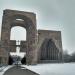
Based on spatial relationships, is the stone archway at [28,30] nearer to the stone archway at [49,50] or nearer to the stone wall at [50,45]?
the stone wall at [50,45]

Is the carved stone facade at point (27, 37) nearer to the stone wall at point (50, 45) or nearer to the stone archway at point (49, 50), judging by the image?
the stone wall at point (50, 45)

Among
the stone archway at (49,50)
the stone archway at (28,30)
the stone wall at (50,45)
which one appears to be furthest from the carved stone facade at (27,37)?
the stone archway at (49,50)

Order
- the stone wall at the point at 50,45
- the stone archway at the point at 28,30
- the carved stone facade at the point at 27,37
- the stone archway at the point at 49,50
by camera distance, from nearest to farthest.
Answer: the carved stone facade at the point at 27,37 → the stone archway at the point at 28,30 → the stone wall at the point at 50,45 → the stone archway at the point at 49,50

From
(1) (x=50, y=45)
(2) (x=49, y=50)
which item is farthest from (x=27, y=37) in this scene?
(1) (x=50, y=45)

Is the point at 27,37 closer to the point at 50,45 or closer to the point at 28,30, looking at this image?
the point at 28,30

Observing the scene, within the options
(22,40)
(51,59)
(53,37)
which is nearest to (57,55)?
(51,59)

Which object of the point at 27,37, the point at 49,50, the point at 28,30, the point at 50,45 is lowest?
the point at 49,50

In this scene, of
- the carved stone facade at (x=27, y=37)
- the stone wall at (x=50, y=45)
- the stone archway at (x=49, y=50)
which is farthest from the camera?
the stone archway at (x=49, y=50)

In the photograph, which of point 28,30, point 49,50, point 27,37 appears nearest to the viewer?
point 27,37

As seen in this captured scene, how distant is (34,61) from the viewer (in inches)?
1041

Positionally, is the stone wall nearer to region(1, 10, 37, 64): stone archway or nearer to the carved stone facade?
the carved stone facade

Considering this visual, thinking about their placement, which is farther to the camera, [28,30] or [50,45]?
[50,45]

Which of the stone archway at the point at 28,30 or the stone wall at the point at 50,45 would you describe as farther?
the stone wall at the point at 50,45

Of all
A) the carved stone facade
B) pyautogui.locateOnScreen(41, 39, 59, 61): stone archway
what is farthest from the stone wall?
the carved stone facade
